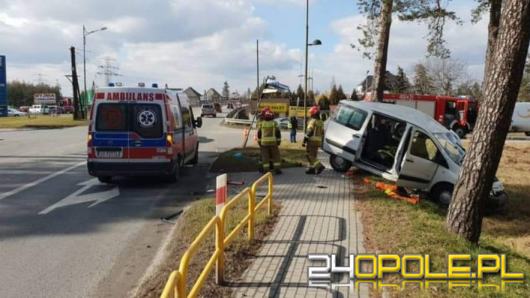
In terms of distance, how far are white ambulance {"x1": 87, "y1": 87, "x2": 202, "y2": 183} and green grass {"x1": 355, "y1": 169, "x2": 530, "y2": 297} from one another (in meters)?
4.65

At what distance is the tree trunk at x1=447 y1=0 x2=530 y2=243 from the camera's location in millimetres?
5809

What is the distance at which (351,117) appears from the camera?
1342cm

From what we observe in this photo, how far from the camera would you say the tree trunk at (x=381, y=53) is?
15398mm

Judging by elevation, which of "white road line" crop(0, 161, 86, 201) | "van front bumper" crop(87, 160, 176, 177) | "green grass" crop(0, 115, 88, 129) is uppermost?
"van front bumper" crop(87, 160, 176, 177)

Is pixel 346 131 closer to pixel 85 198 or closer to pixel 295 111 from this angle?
pixel 85 198

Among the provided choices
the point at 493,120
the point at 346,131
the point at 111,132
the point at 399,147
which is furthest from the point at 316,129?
the point at 493,120

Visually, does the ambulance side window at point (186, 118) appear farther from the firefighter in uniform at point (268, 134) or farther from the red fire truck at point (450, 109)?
the red fire truck at point (450, 109)

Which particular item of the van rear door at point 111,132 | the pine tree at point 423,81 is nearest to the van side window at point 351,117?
the van rear door at point 111,132

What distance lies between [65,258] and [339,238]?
356cm

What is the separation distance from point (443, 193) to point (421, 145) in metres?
1.18

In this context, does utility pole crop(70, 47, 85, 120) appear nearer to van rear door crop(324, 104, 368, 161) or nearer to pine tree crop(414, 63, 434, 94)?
van rear door crop(324, 104, 368, 161)

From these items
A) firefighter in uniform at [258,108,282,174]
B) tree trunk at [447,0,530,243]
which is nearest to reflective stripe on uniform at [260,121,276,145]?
firefighter in uniform at [258,108,282,174]

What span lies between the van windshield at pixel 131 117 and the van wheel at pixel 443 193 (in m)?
6.31

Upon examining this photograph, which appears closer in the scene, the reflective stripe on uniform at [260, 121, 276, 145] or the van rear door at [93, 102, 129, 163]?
the van rear door at [93, 102, 129, 163]
